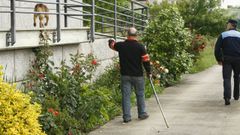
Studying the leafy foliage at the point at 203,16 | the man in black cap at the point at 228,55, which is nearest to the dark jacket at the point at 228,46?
the man in black cap at the point at 228,55

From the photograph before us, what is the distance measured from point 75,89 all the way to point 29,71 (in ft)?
2.59

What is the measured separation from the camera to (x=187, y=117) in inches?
396

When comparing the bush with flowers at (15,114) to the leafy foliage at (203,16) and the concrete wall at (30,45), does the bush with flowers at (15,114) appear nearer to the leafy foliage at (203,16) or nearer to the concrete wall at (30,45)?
the concrete wall at (30,45)

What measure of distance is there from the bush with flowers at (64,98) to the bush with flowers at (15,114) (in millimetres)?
1987

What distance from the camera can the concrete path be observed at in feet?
28.8

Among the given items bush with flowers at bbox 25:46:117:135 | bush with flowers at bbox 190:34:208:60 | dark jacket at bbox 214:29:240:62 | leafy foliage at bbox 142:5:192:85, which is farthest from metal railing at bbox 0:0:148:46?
dark jacket at bbox 214:29:240:62

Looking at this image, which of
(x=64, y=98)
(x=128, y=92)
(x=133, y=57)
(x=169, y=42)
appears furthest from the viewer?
(x=169, y=42)

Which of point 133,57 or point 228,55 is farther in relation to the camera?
point 228,55

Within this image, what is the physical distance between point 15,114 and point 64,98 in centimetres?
311

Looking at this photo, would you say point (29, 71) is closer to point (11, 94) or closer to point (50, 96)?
point (50, 96)

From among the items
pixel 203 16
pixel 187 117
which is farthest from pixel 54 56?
pixel 203 16

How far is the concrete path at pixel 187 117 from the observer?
879 centimetres

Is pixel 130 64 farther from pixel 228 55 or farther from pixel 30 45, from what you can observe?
pixel 228 55

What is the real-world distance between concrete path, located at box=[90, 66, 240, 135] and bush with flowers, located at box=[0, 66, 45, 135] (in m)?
3.03
